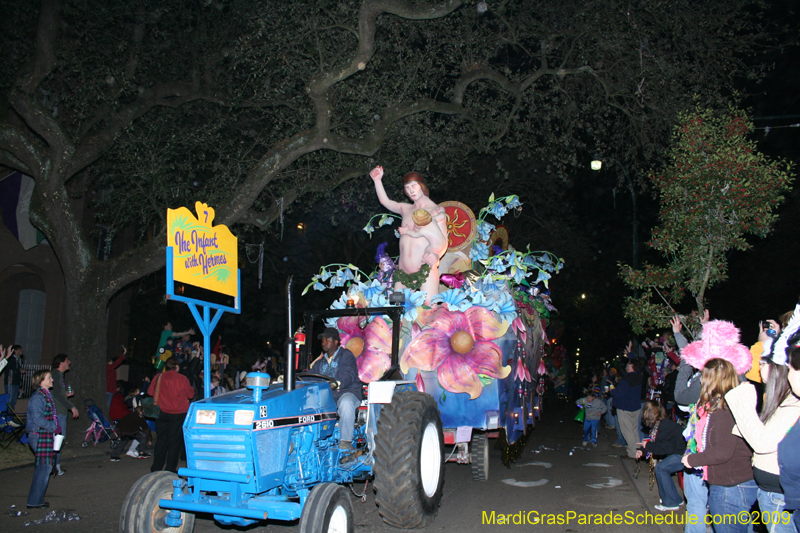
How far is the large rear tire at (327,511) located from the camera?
14.1 feet

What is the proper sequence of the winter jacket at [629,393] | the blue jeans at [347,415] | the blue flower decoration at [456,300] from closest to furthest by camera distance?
the blue jeans at [347,415], the blue flower decoration at [456,300], the winter jacket at [629,393]

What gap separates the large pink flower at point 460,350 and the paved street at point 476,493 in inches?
57.2

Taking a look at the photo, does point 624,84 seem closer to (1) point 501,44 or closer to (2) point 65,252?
(1) point 501,44

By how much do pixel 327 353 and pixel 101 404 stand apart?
23.4 feet

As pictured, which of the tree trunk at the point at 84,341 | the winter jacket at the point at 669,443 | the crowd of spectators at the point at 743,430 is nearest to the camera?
the crowd of spectators at the point at 743,430

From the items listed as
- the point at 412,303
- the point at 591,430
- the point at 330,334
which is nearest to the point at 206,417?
the point at 330,334

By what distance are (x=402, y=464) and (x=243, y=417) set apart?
4.97 feet

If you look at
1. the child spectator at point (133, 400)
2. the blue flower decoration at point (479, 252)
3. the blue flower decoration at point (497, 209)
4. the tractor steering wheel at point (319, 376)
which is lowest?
the child spectator at point (133, 400)

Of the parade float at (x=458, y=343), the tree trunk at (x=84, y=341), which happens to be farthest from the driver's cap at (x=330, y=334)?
the tree trunk at (x=84, y=341)

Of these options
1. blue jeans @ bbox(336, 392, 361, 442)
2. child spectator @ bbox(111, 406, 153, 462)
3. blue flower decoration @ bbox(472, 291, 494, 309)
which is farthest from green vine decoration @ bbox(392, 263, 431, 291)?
child spectator @ bbox(111, 406, 153, 462)

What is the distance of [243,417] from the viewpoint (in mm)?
4570

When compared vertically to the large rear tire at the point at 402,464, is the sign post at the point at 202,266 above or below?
above

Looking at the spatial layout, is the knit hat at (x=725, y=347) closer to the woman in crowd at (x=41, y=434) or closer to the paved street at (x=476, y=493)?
the paved street at (x=476, y=493)

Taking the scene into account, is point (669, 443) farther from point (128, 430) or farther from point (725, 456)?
point (128, 430)
